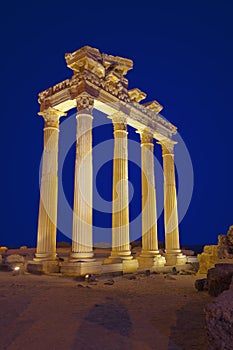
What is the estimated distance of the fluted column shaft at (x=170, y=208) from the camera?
2862 cm

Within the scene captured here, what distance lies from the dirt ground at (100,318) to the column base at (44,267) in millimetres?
4975

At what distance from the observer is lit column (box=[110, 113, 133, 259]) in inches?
872

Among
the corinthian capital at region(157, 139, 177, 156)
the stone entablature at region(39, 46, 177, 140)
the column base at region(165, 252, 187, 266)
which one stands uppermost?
the stone entablature at region(39, 46, 177, 140)

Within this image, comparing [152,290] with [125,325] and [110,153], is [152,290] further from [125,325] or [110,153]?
[110,153]

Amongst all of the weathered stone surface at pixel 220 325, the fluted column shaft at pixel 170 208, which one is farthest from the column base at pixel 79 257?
the weathered stone surface at pixel 220 325

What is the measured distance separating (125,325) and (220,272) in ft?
17.6

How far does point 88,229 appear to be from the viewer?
64.1 feet

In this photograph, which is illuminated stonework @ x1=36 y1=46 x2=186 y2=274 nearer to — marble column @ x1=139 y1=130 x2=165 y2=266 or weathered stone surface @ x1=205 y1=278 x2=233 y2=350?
marble column @ x1=139 y1=130 x2=165 y2=266

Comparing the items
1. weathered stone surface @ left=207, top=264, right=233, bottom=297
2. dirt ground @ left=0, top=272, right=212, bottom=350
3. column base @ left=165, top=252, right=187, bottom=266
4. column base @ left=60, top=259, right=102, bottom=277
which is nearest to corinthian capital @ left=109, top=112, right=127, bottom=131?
column base @ left=60, top=259, right=102, bottom=277

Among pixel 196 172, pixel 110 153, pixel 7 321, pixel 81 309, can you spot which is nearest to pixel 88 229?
pixel 81 309

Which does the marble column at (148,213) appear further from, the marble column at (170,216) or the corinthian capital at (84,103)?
the corinthian capital at (84,103)

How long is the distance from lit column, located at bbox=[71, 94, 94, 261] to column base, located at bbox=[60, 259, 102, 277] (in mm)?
455

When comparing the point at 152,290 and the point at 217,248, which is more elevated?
the point at 217,248

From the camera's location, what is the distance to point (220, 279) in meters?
11.9
